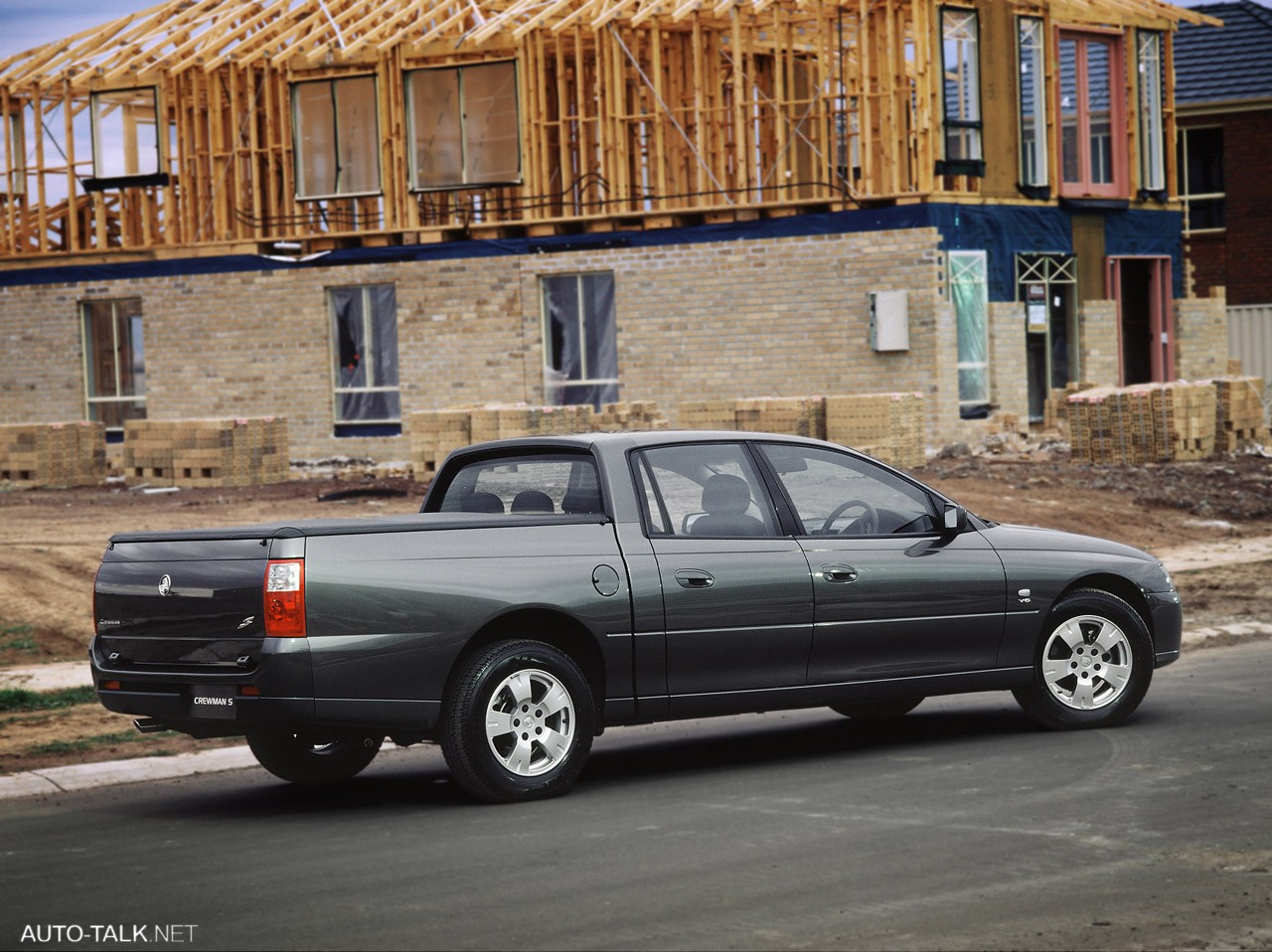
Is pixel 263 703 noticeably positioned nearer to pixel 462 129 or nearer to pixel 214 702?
pixel 214 702

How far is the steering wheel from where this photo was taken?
9117 mm

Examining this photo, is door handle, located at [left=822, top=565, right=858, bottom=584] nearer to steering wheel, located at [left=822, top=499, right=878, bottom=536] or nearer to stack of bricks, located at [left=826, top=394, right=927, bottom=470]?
steering wheel, located at [left=822, top=499, right=878, bottom=536]

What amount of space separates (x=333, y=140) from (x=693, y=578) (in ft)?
80.4

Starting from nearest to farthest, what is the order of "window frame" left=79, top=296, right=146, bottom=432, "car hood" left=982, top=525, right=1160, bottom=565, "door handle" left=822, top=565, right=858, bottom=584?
"door handle" left=822, top=565, right=858, bottom=584 → "car hood" left=982, top=525, right=1160, bottom=565 → "window frame" left=79, top=296, right=146, bottom=432

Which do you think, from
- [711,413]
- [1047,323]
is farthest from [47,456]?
[1047,323]

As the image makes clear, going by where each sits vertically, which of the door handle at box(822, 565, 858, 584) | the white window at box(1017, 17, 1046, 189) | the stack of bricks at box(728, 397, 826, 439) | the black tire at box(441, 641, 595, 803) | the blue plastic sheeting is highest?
the white window at box(1017, 17, 1046, 189)

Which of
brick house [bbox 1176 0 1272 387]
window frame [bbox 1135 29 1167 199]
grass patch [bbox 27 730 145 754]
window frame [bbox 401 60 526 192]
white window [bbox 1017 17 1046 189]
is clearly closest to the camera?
grass patch [bbox 27 730 145 754]

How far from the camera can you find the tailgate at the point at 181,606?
25.1 ft

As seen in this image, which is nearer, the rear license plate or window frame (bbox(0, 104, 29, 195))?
the rear license plate

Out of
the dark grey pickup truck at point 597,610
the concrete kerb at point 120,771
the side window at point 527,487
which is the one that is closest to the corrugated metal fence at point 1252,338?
the dark grey pickup truck at point 597,610

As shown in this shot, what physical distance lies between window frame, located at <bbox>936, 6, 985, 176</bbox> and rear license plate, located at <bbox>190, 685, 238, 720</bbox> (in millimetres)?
21596

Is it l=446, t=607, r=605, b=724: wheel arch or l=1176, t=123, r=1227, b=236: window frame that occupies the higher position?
l=1176, t=123, r=1227, b=236: window frame

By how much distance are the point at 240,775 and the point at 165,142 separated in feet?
82.0

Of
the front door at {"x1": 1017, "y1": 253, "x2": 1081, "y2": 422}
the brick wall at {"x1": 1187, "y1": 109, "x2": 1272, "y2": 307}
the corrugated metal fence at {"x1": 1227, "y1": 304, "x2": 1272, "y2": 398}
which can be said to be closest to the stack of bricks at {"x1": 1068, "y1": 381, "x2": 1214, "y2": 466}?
the front door at {"x1": 1017, "y1": 253, "x2": 1081, "y2": 422}
